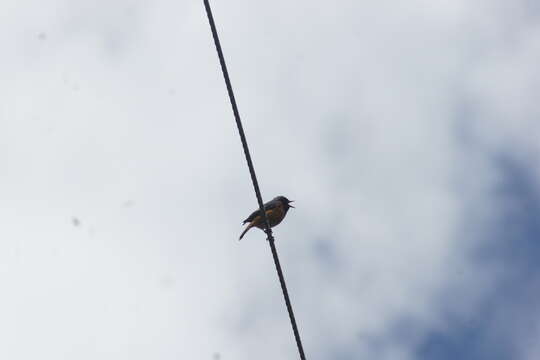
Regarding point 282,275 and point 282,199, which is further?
point 282,199

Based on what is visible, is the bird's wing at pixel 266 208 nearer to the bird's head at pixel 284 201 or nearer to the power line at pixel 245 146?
the bird's head at pixel 284 201

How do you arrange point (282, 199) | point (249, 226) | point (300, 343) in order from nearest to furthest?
point (300, 343), point (249, 226), point (282, 199)

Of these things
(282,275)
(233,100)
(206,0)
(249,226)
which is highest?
(249,226)

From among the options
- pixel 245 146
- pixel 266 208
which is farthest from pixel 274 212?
pixel 245 146

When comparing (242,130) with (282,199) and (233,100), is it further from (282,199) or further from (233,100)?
(282,199)

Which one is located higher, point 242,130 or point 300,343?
point 242,130

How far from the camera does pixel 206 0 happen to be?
6582mm

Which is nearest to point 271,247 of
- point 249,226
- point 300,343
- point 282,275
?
point 282,275

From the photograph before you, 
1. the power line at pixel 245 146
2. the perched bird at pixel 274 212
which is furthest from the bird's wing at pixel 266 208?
the power line at pixel 245 146

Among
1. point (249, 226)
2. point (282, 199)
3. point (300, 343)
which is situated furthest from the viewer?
point (282, 199)

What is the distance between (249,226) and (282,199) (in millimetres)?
1375

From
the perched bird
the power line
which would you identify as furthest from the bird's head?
the power line

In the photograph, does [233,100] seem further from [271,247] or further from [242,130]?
[271,247]

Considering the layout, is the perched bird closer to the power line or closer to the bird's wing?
the bird's wing
